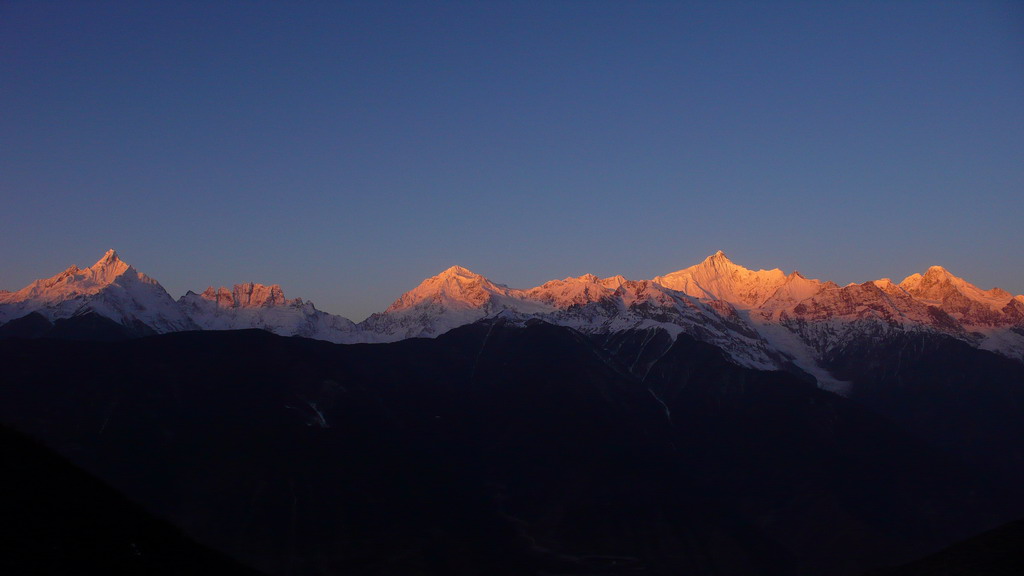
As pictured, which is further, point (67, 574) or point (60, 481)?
point (60, 481)

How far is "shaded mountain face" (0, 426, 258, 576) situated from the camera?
88.6 meters

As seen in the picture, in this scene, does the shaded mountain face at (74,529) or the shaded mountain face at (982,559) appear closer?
the shaded mountain face at (74,529)

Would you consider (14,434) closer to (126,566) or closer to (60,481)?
(60,481)

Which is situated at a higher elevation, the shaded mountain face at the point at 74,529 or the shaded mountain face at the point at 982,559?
the shaded mountain face at the point at 74,529

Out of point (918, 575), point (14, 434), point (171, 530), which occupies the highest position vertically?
point (14, 434)

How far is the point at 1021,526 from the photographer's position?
406ft

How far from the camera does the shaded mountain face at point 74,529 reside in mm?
88625

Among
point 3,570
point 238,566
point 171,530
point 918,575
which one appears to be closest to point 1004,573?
point 918,575

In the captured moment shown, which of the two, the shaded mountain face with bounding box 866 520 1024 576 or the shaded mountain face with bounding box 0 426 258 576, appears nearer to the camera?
the shaded mountain face with bounding box 0 426 258 576

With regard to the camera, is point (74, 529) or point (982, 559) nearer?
point (74, 529)

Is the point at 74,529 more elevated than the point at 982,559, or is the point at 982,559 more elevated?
the point at 74,529

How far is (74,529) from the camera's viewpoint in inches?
3757

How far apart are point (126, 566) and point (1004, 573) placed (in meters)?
85.1

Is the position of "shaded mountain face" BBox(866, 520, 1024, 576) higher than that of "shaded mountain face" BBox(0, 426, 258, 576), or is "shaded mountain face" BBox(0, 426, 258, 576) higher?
"shaded mountain face" BBox(0, 426, 258, 576)
